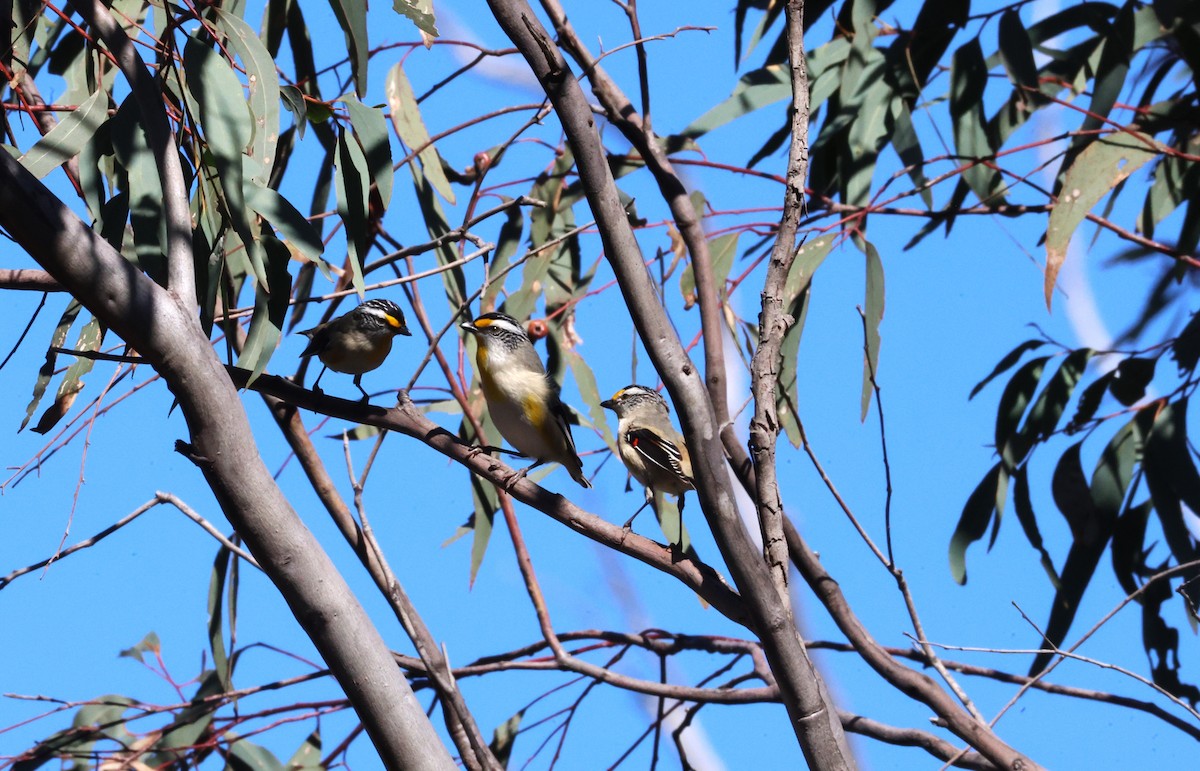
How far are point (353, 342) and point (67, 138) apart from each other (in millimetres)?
1195

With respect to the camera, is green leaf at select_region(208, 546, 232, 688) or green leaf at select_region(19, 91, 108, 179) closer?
green leaf at select_region(19, 91, 108, 179)

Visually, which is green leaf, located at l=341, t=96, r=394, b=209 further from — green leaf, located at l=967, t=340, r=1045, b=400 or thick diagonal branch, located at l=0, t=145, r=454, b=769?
green leaf, located at l=967, t=340, r=1045, b=400

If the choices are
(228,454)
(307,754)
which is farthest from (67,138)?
(307,754)

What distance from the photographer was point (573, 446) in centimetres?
339

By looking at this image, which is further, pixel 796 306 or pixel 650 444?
pixel 796 306

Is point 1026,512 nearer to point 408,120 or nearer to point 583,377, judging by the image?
point 583,377

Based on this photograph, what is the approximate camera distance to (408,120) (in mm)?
Result: 3760

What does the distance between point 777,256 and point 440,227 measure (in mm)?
1999

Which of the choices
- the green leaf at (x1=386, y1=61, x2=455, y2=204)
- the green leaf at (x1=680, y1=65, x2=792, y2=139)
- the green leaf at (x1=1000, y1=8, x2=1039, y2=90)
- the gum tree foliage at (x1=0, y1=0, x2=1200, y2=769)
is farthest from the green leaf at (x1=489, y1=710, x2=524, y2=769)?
the green leaf at (x1=1000, y1=8, x2=1039, y2=90)

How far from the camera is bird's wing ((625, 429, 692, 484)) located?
294cm

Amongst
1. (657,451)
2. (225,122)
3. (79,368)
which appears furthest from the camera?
(657,451)

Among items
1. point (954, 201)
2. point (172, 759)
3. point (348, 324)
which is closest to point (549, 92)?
point (348, 324)

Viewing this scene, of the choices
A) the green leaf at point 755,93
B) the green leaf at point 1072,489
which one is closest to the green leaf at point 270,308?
the green leaf at point 755,93

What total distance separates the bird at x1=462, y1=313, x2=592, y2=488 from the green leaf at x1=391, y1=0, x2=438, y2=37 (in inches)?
49.1
